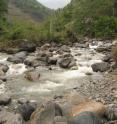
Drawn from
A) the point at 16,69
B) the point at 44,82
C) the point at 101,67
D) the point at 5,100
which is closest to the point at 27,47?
the point at 16,69

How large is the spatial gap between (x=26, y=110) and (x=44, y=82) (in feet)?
21.5

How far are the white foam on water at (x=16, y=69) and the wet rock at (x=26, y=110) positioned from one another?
9526 millimetres

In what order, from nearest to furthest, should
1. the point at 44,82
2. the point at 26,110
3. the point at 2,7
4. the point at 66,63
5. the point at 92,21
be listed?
the point at 26,110 < the point at 44,82 < the point at 66,63 < the point at 92,21 < the point at 2,7

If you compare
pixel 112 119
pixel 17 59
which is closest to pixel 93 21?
pixel 17 59

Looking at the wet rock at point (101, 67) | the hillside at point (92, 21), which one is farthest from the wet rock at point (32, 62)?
the hillside at point (92, 21)

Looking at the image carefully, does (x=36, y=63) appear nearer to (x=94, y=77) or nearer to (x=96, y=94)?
(x=94, y=77)

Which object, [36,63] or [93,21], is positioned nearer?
[36,63]

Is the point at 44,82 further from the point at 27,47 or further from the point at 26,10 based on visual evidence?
the point at 26,10

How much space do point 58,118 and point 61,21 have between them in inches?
2383

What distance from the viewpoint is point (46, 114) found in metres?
11.4

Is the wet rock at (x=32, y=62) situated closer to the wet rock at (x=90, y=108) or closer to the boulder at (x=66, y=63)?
the boulder at (x=66, y=63)

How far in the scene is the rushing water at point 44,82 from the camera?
54.8 ft

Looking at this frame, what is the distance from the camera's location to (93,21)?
178 feet

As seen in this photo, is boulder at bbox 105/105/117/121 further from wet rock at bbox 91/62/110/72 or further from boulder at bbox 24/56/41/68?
boulder at bbox 24/56/41/68
